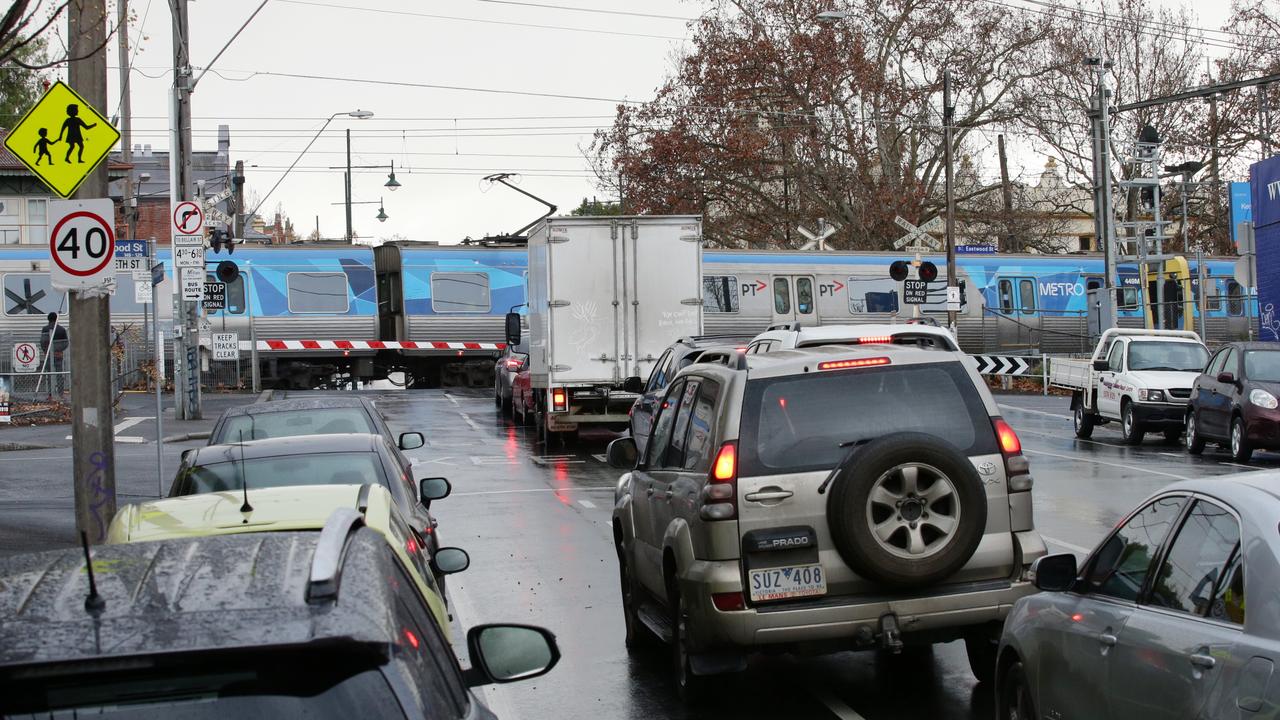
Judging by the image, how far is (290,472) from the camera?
8.72 metres

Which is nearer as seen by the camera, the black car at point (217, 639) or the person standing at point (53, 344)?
the black car at point (217, 639)

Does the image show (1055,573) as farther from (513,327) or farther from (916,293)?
(916,293)

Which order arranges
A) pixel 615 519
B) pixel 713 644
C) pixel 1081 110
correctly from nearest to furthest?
pixel 713 644 → pixel 615 519 → pixel 1081 110

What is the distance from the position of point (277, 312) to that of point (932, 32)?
73.7 feet

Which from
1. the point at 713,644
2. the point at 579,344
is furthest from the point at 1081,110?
the point at 713,644

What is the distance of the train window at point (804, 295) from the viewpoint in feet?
142

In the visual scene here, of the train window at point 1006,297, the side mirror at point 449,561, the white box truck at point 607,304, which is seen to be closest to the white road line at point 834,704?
the side mirror at point 449,561

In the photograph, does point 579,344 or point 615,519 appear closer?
point 615,519

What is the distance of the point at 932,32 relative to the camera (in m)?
48.6

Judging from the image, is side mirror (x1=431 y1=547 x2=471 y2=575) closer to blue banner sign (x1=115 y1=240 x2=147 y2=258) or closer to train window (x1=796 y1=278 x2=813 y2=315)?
blue banner sign (x1=115 y1=240 x2=147 y2=258)

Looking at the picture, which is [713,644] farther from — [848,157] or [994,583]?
[848,157]

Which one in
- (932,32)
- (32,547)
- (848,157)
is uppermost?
(932,32)

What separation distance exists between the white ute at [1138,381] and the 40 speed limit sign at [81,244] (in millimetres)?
17845

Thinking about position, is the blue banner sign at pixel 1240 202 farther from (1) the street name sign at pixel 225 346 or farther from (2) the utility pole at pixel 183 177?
(2) the utility pole at pixel 183 177
